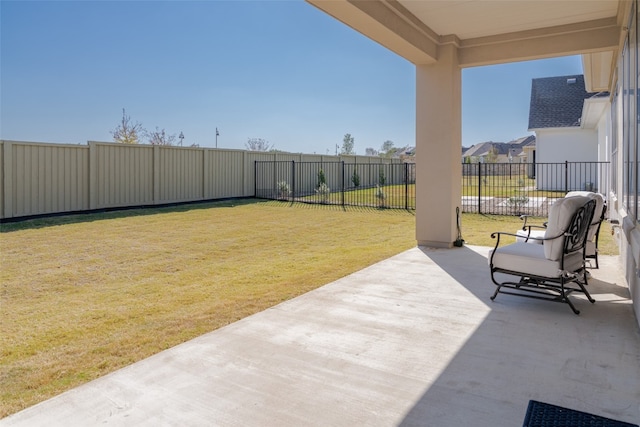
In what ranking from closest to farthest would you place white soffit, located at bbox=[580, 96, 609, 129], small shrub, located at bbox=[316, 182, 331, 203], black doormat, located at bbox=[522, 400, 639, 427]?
black doormat, located at bbox=[522, 400, 639, 427], white soffit, located at bbox=[580, 96, 609, 129], small shrub, located at bbox=[316, 182, 331, 203]

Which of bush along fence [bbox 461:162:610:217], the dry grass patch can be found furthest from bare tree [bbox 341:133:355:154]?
the dry grass patch

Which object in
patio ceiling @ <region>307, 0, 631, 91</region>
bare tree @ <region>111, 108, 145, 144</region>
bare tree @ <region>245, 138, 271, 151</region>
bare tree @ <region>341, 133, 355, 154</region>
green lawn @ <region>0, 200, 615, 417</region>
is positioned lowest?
green lawn @ <region>0, 200, 615, 417</region>

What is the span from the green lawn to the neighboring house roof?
11.2 meters

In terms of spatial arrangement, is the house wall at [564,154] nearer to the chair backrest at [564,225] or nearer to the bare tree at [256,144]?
the chair backrest at [564,225]

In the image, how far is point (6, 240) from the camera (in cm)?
820

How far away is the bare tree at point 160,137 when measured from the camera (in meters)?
26.1

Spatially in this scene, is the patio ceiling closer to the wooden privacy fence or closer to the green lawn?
the green lawn

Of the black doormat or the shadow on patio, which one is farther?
the shadow on patio

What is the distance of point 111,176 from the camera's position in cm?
1274

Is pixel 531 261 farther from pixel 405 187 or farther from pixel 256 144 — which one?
pixel 256 144

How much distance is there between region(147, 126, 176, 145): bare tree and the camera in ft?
85.8

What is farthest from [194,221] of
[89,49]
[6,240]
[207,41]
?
[207,41]

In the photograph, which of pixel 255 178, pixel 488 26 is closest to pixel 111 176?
pixel 255 178

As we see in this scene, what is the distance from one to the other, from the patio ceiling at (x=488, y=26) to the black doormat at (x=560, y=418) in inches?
152
